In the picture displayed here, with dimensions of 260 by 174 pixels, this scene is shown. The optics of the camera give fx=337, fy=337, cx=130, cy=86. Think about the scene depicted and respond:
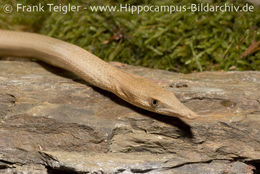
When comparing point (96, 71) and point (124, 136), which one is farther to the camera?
point (96, 71)

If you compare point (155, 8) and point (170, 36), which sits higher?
point (155, 8)

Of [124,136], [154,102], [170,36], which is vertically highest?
[170,36]

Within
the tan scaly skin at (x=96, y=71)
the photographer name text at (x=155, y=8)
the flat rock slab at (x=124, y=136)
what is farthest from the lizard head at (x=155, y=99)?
the photographer name text at (x=155, y=8)

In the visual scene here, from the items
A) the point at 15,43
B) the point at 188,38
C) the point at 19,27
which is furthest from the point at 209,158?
the point at 19,27

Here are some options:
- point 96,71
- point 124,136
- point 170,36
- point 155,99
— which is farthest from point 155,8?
point 124,136

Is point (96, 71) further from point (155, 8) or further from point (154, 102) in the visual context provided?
point (155, 8)

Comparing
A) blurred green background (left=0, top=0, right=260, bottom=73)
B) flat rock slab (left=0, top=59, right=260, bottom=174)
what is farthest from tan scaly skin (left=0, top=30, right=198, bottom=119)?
blurred green background (left=0, top=0, right=260, bottom=73)
